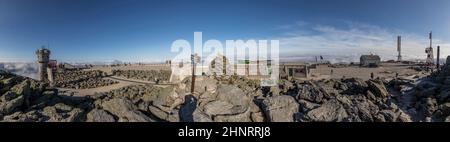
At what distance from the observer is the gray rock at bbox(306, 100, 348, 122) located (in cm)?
568

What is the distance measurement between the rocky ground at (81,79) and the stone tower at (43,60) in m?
0.70

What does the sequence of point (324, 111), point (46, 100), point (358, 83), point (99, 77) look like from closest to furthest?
point (324, 111) < point (46, 100) < point (358, 83) < point (99, 77)

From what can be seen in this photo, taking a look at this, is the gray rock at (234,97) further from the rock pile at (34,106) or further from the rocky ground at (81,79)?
the rocky ground at (81,79)

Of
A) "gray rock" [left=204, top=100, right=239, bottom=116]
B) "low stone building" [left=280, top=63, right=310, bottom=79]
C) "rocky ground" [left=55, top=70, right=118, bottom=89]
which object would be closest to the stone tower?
"rocky ground" [left=55, top=70, right=118, bottom=89]

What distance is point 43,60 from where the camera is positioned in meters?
14.3

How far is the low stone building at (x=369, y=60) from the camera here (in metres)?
24.9

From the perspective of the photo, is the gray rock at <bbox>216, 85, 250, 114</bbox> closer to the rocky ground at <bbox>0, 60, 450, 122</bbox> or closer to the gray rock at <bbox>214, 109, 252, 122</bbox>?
the rocky ground at <bbox>0, 60, 450, 122</bbox>

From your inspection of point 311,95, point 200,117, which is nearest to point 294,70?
point 311,95
